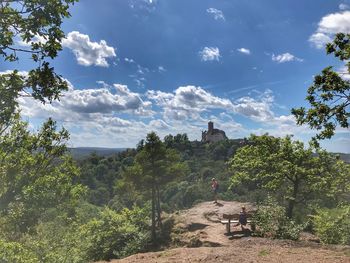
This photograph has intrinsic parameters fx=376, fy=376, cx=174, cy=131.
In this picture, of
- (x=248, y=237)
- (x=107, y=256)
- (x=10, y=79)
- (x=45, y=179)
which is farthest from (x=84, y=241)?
(x=10, y=79)

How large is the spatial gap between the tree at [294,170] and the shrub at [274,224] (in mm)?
3071

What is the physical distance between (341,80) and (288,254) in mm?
8247

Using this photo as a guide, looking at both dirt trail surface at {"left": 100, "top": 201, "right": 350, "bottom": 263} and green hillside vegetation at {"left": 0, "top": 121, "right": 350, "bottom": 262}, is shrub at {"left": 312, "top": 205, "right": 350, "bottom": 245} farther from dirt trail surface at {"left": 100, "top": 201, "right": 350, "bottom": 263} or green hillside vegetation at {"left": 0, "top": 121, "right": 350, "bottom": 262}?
dirt trail surface at {"left": 100, "top": 201, "right": 350, "bottom": 263}

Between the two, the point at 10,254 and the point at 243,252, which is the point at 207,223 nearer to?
the point at 243,252

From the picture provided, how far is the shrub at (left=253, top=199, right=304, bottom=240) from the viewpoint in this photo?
63.1 feet

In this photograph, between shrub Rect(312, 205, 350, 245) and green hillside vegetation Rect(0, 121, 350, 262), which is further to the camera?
green hillside vegetation Rect(0, 121, 350, 262)

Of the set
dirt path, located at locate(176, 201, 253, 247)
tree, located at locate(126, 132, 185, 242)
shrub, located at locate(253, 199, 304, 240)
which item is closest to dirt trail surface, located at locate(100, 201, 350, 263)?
dirt path, located at locate(176, 201, 253, 247)

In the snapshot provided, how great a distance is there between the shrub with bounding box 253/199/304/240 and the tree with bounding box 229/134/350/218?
3.07 meters

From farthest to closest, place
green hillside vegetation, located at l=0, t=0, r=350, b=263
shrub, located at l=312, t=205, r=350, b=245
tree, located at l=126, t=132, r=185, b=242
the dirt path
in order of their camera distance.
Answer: tree, located at l=126, t=132, r=185, b=242, the dirt path, shrub, located at l=312, t=205, r=350, b=245, green hillside vegetation, located at l=0, t=0, r=350, b=263

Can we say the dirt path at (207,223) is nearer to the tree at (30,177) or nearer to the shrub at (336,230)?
the shrub at (336,230)

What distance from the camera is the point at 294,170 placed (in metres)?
24.2

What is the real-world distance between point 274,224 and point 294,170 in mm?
5121

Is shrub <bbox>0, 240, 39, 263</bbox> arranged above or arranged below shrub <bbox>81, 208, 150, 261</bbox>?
above

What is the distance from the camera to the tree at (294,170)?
24.5 m
